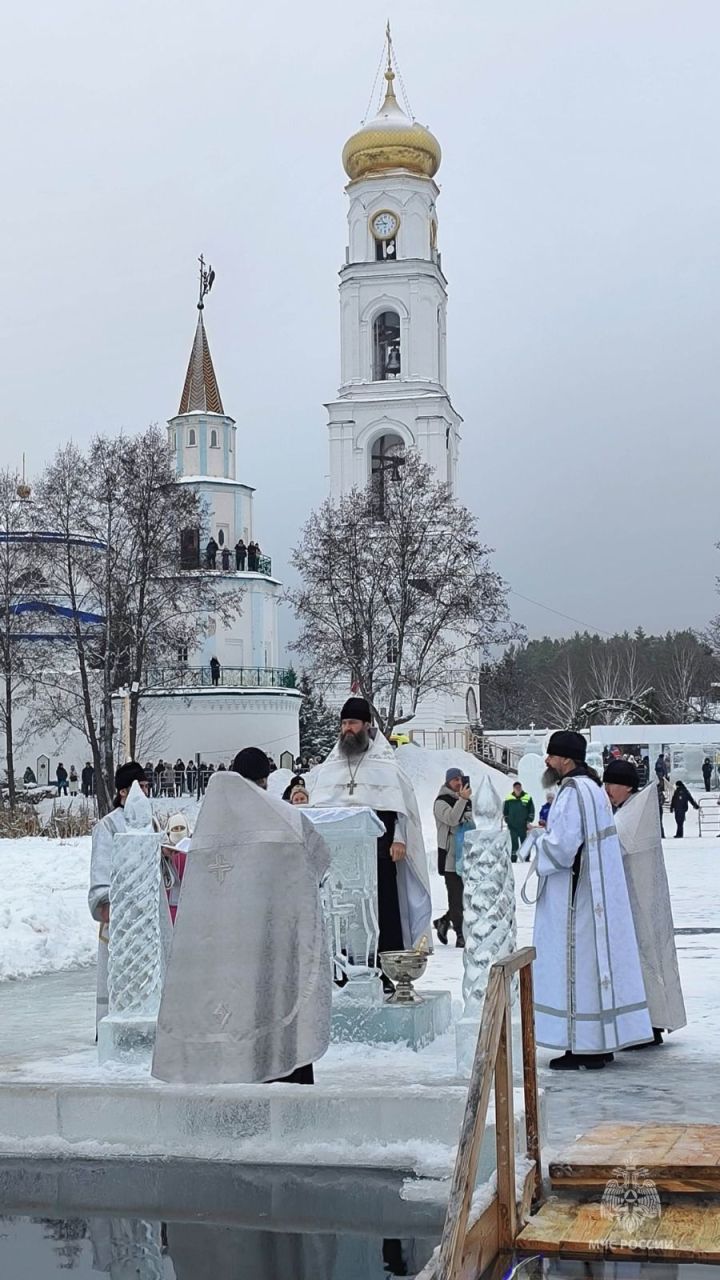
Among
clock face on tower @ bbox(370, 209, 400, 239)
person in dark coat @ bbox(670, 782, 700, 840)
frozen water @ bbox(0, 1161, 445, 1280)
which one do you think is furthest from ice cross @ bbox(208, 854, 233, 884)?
clock face on tower @ bbox(370, 209, 400, 239)

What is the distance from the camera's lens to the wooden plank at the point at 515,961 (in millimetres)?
4555

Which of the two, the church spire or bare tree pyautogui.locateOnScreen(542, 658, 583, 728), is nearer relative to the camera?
the church spire

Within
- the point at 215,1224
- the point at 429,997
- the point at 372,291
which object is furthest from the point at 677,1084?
the point at 372,291

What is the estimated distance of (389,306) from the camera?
5778 cm

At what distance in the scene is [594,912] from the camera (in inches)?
311

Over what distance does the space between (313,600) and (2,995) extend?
3493 cm

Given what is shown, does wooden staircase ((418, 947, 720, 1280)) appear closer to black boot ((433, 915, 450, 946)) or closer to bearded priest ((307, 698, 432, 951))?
bearded priest ((307, 698, 432, 951))

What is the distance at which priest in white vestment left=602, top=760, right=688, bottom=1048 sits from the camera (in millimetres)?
8438

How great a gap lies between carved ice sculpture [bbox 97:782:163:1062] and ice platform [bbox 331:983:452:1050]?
3.10ft

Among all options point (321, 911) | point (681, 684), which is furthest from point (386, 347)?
point (321, 911)

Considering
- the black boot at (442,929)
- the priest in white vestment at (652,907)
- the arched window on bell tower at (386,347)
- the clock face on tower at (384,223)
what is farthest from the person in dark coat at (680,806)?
the clock face on tower at (384,223)

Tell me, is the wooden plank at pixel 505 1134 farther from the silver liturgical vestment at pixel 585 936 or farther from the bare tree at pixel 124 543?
the bare tree at pixel 124 543

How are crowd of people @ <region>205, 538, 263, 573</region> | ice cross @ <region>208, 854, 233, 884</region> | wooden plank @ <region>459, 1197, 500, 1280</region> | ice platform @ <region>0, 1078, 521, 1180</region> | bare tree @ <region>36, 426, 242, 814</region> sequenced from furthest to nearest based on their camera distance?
1. crowd of people @ <region>205, 538, 263, 573</region>
2. bare tree @ <region>36, 426, 242, 814</region>
3. ice cross @ <region>208, 854, 233, 884</region>
4. ice platform @ <region>0, 1078, 521, 1180</region>
5. wooden plank @ <region>459, 1197, 500, 1280</region>

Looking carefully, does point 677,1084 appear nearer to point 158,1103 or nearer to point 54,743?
point 158,1103
